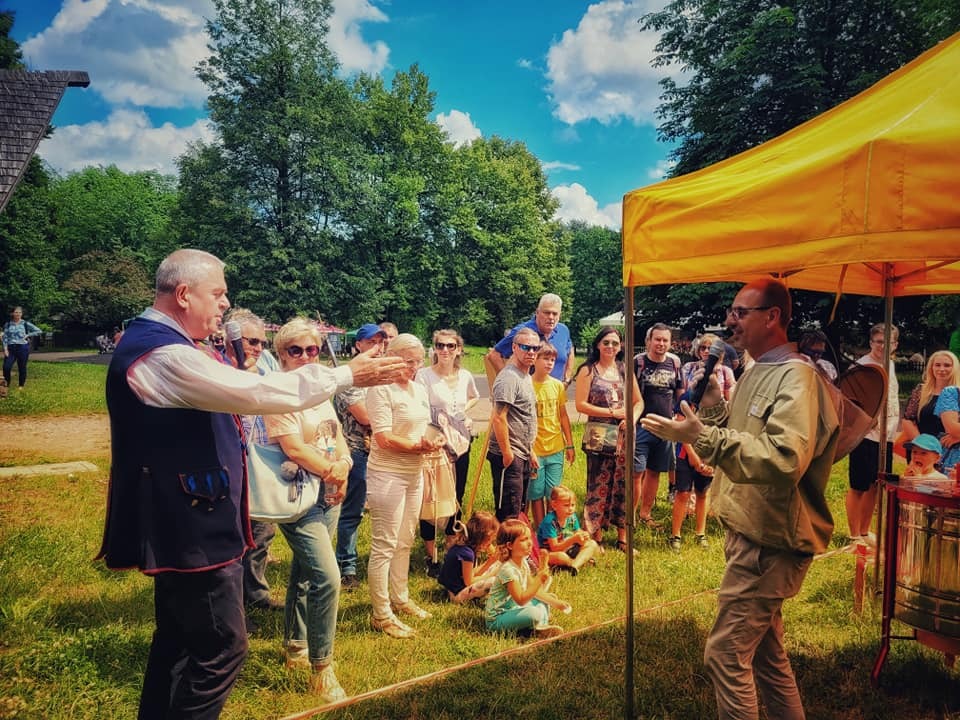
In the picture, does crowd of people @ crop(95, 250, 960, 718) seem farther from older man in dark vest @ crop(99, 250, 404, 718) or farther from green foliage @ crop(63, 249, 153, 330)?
green foliage @ crop(63, 249, 153, 330)

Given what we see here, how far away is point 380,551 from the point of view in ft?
14.1

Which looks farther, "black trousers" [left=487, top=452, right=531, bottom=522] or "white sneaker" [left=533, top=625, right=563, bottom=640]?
"black trousers" [left=487, top=452, right=531, bottom=522]

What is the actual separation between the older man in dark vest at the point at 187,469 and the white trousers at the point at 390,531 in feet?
5.93

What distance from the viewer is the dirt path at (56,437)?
10.2 metres

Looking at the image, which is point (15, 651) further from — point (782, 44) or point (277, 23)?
point (277, 23)

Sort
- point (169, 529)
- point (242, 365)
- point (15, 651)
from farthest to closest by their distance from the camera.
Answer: point (242, 365) < point (15, 651) < point (169, 529)

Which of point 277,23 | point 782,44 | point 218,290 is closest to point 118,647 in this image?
point 218,290

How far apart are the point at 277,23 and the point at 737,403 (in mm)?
33227

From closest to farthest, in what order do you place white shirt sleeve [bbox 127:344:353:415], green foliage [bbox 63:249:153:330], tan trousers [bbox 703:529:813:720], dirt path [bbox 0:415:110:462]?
white shirt sleeve [bbox 127:344:353:415], tan trousers [bbox 703:529:813:720], dirt path [bbox 0:415:110:462], green foliage [bbox 63:249:153:330]

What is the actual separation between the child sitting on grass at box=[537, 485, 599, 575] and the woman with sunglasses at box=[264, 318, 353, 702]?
2.41m

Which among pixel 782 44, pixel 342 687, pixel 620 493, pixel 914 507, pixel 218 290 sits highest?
pixel 782 44

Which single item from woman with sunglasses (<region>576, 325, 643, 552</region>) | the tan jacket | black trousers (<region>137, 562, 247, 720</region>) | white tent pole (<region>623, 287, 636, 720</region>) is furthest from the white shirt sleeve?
woman with sunglasses (<region>576, 325, 643, 552</region>)

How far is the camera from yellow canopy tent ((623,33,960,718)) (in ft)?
7.33

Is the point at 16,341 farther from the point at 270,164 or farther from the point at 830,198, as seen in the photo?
the point at 830,198
